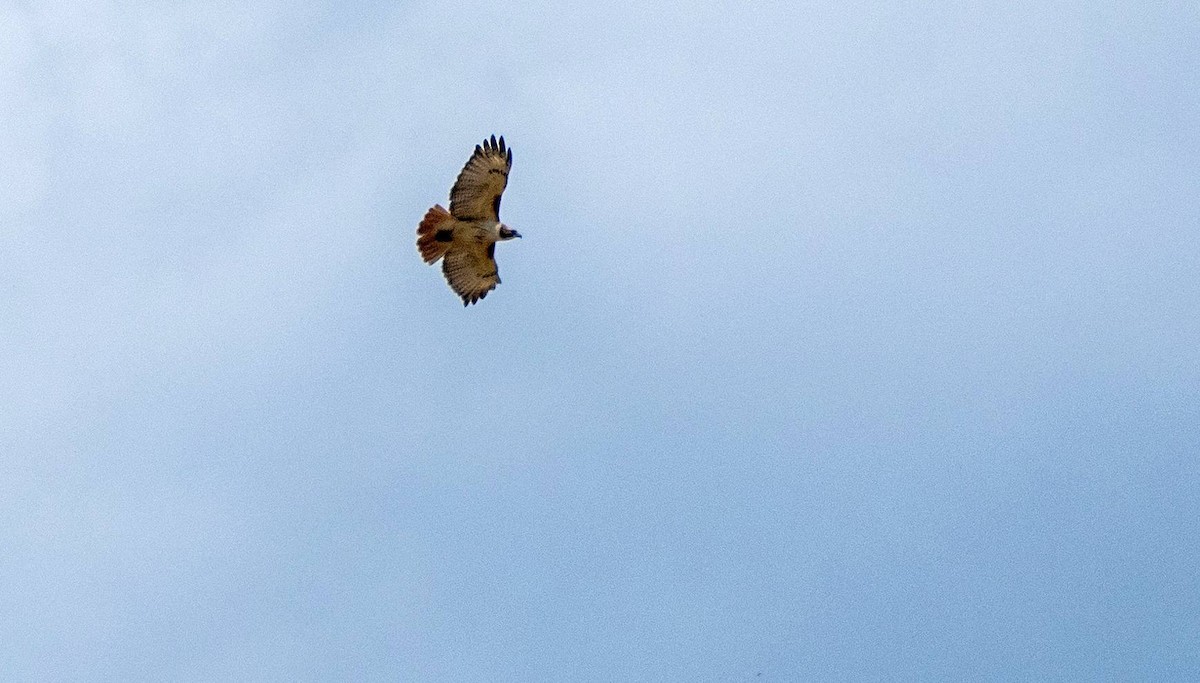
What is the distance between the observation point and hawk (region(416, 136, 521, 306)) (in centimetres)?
3850

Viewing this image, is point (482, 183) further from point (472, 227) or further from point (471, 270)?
point (471, 270)

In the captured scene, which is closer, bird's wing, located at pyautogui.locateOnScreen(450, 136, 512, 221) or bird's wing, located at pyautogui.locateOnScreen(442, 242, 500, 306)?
bird's wing, located at pyautogui.locateOnScreen(450, 136, 512, 221)

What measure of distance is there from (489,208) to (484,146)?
121cm

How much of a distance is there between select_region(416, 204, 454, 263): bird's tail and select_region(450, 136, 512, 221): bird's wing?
23 cm

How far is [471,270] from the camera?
4006 cm

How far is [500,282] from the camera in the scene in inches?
1587

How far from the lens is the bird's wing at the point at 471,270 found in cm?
3972

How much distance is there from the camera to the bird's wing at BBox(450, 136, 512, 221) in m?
38.4

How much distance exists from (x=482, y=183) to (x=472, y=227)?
95 centimetres

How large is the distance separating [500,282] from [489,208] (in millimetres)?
1851

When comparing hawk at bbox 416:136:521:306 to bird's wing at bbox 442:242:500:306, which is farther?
bird's wing at bbox 442:242:500:306

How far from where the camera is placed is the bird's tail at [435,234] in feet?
128

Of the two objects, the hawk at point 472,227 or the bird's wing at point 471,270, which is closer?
the hawk at point 472,227

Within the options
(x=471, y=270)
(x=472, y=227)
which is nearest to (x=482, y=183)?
(x=472, y=227)
